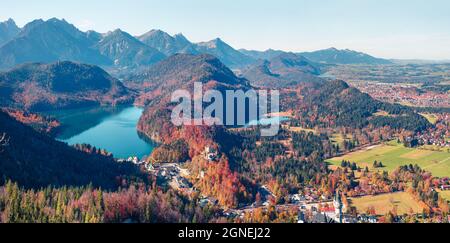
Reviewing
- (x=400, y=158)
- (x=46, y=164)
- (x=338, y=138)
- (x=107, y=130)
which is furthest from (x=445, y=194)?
(x=107, y=130)

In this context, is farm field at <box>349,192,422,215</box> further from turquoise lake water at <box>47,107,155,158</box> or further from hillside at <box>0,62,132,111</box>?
hillside at <box>0,62,132,111</box>

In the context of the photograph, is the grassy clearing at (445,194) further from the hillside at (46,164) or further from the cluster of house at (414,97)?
the cluster of house at (414,97)

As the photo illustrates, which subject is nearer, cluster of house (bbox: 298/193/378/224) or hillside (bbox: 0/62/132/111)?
cluster of house (bbox: 298/193/378/224)

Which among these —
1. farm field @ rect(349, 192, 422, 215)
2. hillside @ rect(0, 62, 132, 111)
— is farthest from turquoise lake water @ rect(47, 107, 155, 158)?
farm field @ rect(349, 192, 422, 215)
